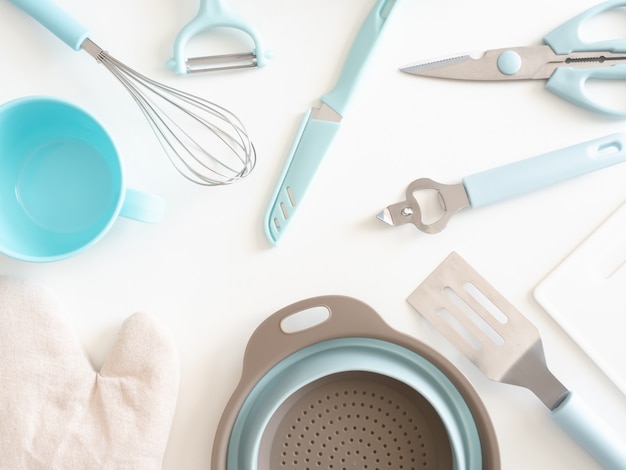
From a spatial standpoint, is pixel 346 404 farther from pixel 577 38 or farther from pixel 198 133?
pixel 577 38

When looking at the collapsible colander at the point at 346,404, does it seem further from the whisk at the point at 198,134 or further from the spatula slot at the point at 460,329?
the whisk at the point at 198,134

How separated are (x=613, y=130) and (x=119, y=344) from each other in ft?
1.91

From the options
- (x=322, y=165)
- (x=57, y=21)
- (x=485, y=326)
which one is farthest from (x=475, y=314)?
(x=57, y=21)

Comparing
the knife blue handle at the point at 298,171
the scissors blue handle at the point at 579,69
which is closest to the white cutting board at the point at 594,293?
the scissors blue handle at the point at 579,69

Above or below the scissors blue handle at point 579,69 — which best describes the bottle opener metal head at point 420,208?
below

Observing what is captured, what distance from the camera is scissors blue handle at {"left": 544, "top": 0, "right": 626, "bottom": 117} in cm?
69

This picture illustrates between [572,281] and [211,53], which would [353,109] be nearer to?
[211,53]

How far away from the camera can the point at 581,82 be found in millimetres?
689

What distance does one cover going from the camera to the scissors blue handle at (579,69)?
69 cm

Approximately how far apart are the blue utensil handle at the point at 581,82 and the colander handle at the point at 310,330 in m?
0.32

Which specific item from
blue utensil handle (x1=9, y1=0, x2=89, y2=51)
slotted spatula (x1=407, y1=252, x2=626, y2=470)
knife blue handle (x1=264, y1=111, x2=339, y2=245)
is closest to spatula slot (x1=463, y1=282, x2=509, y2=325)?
slotted spatula (x1=407, y1=252, x2=626, y2=470)

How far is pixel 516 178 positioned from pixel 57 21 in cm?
51

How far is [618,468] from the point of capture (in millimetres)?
655

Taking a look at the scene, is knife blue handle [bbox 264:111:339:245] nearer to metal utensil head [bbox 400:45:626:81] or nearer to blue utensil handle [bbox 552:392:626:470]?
metal utensil head [bbox 400:45:626:81]
